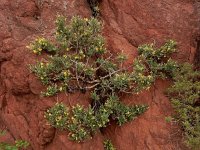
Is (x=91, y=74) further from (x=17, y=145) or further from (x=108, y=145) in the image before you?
(x=17, y=145)

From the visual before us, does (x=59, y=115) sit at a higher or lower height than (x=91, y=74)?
lower

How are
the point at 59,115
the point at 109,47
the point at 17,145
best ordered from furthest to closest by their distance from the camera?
the point at 109,47
the point at 17,145
the point at 59,115

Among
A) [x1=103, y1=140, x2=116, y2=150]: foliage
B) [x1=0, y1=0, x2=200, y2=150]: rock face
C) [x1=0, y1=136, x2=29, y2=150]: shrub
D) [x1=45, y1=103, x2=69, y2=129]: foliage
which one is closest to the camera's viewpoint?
[x1=45, y1=103, x2=69, y2=129]: foliage

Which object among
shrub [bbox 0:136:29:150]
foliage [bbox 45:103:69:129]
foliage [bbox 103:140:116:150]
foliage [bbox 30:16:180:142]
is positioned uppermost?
foliage [bbox 30:16:180:142]

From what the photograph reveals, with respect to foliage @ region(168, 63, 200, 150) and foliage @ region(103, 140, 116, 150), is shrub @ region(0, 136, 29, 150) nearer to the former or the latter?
foliage @ region(103, 140, 116, 150)

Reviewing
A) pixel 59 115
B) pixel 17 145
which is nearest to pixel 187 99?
pixel 59 115

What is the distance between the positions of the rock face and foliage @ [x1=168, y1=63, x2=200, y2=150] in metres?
0.23

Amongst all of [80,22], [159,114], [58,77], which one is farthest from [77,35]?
[159,114]

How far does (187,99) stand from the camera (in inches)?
248

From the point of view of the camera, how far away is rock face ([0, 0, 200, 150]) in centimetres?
647

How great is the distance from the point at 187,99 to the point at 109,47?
5.32 ft

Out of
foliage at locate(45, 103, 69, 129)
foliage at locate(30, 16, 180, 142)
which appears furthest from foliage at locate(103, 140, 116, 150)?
foliage at locate(45, 103, 69, 129)

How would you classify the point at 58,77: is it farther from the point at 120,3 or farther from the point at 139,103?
the point at 120,3

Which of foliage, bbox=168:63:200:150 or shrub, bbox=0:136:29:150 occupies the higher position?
foliage, bbox=168:63:200:150
